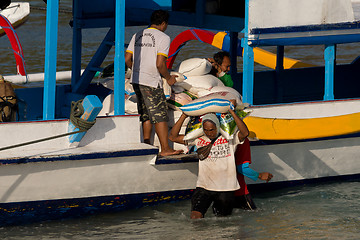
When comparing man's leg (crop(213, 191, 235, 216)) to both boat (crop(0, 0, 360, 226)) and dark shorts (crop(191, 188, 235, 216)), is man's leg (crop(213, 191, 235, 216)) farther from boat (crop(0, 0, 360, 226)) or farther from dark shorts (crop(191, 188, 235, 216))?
boat (crop(0, 0, 360, 226))

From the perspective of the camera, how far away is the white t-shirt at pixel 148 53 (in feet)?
25.3

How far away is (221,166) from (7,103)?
2569mm

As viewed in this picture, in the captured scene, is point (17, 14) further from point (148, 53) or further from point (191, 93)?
point (148, 53)

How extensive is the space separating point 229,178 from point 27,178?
6.91ft

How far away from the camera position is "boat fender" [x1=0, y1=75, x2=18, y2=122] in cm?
802

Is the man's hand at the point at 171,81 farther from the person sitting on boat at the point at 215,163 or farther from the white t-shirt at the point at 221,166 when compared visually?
the white t-shirt at the point at 221,166

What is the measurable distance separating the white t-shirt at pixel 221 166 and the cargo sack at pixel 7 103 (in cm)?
227

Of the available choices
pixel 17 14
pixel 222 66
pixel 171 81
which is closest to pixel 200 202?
pixel 171 81

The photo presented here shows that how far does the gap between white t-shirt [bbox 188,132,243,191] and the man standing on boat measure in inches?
26.0

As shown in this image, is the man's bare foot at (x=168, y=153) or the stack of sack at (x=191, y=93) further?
the man's bare foot at (x=168, y=153)

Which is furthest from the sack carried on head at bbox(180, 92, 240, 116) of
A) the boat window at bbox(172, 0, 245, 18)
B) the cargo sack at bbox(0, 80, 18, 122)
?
the boat window at bbox(172, 0, 245, 18)

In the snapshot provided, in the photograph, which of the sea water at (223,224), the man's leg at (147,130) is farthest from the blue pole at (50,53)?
the sea water at (223,224)

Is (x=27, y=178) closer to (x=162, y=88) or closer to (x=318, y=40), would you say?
(x=162, y=88)

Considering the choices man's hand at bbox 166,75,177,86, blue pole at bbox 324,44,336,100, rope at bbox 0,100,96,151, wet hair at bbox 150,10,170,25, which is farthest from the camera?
blue pole at bbox 324,44,336,100
